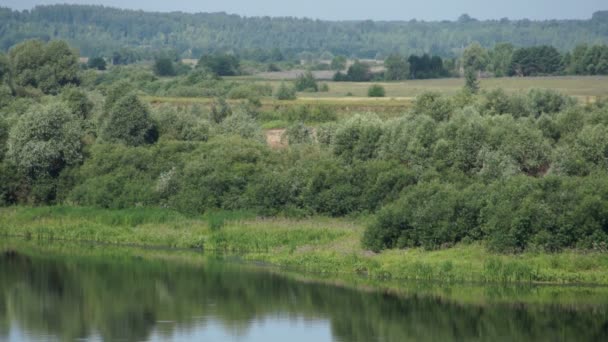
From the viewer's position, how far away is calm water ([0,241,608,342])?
31.3m

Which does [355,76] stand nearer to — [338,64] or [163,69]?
[163,69]

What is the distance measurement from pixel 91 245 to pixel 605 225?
59.7 feet

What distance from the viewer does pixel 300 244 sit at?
132 ft

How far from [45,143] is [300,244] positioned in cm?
1404

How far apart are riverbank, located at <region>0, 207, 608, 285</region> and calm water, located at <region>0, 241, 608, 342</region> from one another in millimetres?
1039

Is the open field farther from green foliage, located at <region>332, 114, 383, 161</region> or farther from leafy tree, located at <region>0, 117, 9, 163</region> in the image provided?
leafy tree, located at <region>0, 117, 9, 163</region>

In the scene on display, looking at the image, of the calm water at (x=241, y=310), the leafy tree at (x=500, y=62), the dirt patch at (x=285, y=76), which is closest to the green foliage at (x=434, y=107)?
the calm water at (x=241, y=310)

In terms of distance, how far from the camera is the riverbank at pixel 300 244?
3556cm

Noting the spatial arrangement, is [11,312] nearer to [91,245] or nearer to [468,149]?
[91,245]

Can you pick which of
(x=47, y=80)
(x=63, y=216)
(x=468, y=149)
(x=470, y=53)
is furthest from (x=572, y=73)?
(x=63, y=216)

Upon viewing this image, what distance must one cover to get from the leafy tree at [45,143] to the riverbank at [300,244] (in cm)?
211

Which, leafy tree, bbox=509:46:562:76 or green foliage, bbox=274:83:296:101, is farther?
leafy tree, bbox=509:46:562:76

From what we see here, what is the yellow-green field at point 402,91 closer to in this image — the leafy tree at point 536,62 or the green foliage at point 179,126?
the leafy tree at point 536,62

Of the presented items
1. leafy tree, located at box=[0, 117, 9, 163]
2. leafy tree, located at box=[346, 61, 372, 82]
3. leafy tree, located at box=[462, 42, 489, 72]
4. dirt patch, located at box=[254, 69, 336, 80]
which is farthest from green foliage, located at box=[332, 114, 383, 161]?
leafy tree, located at box=[346, 61, 372, 82]
